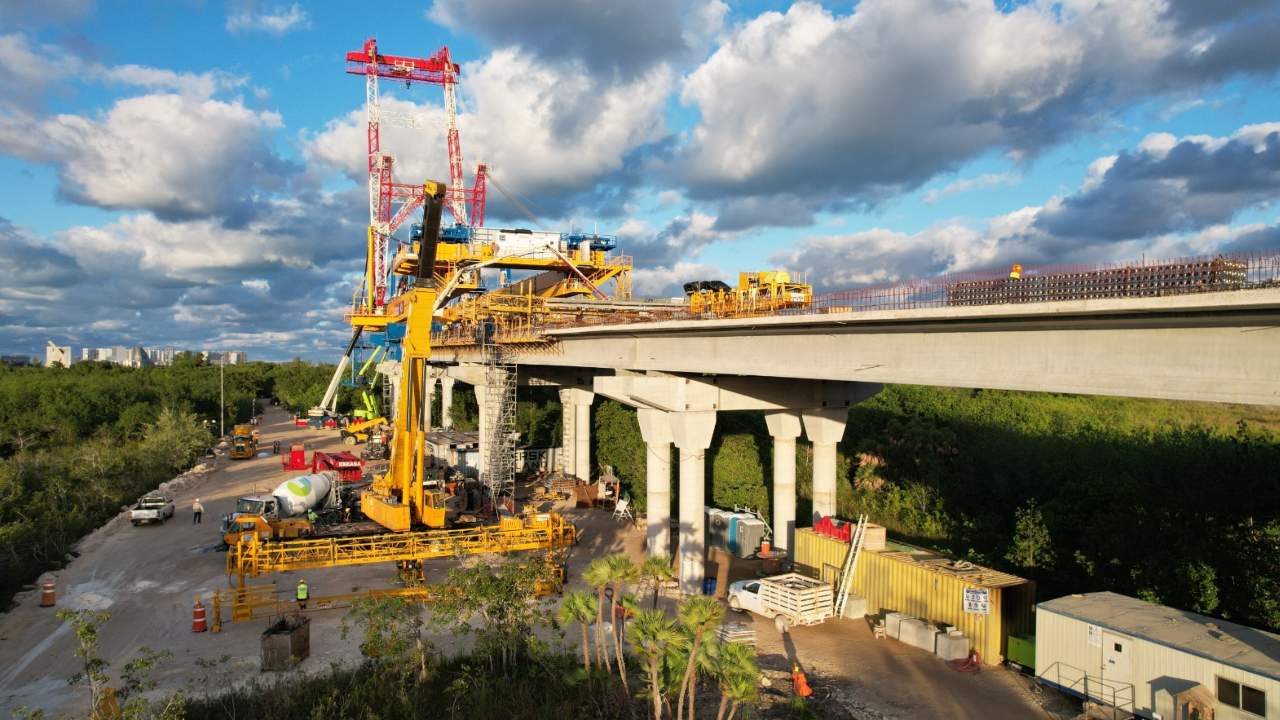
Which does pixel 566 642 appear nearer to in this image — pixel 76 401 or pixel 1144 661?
pixel 1144 661

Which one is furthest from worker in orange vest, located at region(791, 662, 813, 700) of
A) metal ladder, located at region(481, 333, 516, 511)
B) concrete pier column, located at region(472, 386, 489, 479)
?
concrete pier column, located at region(472, 386, 489, 479)

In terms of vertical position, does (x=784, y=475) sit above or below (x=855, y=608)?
above

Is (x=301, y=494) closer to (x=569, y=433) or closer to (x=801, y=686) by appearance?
(x=569, y=433)

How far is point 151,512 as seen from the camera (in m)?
35.2

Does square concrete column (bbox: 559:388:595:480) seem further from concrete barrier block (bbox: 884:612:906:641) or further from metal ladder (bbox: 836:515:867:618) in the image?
concrete barrier block (bbox: 884:612:906:641)

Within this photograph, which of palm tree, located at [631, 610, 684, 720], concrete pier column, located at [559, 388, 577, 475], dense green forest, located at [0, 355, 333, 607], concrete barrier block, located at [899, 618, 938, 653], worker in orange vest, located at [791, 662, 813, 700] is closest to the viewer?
palm tree, located at [631, 610, 684, 720]

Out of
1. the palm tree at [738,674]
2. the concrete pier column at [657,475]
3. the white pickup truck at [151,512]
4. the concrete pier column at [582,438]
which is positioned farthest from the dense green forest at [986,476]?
the palm tree at [738,674]

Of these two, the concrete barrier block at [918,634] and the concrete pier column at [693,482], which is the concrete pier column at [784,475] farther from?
the concrete barrier block at [918,634]

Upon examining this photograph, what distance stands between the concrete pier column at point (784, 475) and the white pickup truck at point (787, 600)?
5872 mm

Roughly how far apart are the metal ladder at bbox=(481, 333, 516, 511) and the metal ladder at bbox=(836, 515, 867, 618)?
17304mm

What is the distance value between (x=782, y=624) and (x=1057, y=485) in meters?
17.2

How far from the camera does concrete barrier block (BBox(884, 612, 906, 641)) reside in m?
20.7

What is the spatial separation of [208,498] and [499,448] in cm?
1892

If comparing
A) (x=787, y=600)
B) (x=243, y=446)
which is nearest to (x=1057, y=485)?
(x=787, y=600)
